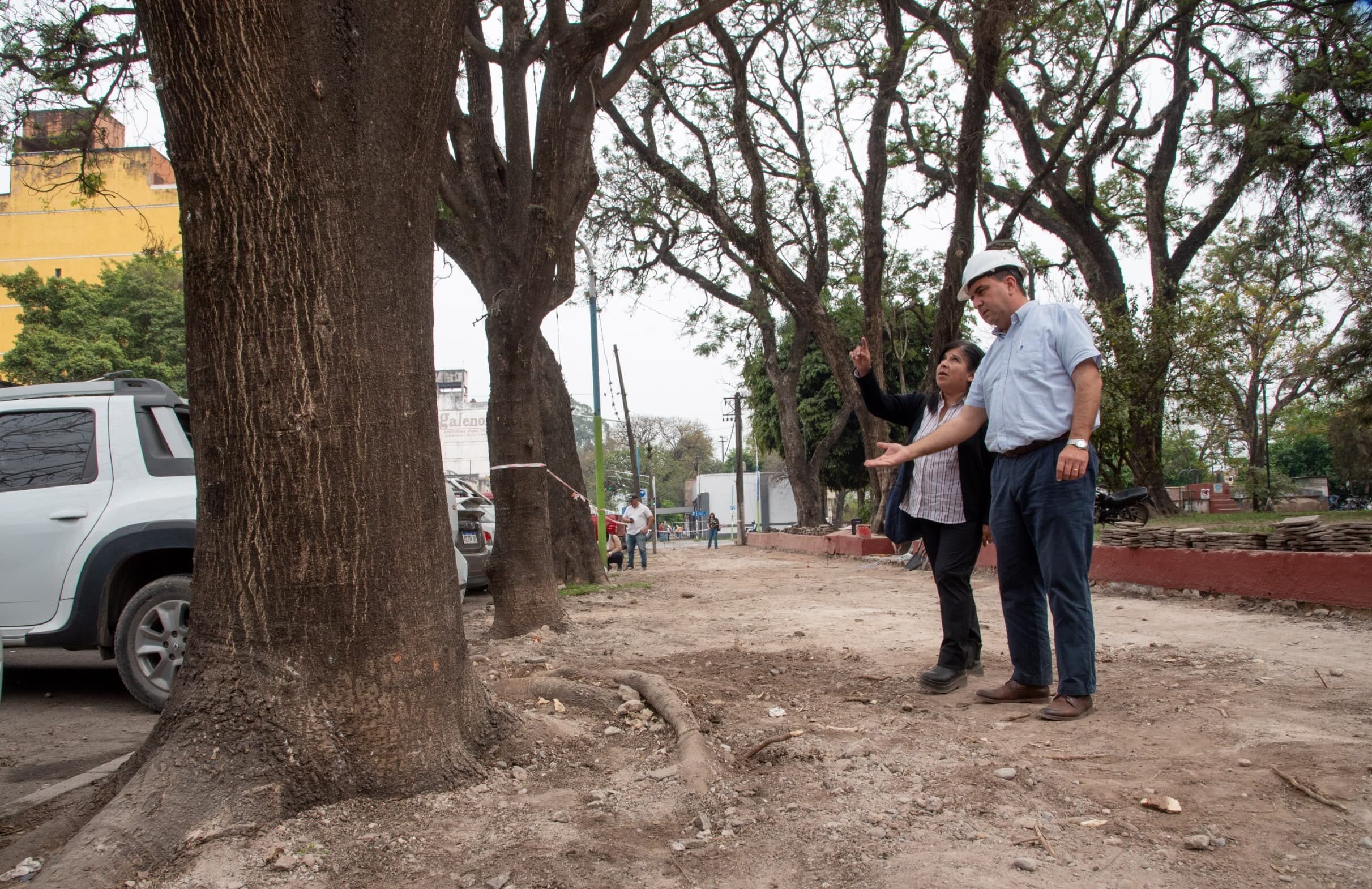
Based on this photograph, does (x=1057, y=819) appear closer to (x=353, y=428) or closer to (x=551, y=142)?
(x=353, y=428)

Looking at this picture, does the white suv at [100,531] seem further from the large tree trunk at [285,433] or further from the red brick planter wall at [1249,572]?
the red brick planter wall at [1249,572]

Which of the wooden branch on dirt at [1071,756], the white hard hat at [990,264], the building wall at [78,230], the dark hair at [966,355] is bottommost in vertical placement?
the wooden branch on dirt at [1071,756]

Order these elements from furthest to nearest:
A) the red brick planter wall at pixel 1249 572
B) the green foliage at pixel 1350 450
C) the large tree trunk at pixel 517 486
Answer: the green foliage at pixel 1350 450 < the large tree trunk at pixel 517 486 < the red brick planter wall at pixel 1249 572

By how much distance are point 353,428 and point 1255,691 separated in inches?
152

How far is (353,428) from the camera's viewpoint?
2906 mm

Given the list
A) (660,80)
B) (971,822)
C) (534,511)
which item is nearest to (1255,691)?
(971,822)

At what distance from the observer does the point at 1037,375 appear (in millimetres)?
3926

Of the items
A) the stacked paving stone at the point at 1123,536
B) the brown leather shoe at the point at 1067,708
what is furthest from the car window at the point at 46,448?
the stacked paving stone at the point at 1123,536

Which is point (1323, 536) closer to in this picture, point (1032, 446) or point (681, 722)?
point (1032, 446)

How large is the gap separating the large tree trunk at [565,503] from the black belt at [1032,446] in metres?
7.67

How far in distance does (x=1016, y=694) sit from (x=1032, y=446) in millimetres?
1082

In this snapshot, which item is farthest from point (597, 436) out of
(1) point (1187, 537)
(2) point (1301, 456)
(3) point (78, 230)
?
(2) point (1301, 456)

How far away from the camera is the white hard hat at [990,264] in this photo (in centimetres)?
416

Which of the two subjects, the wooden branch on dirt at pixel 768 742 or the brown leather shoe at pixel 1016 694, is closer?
the wooden branch on dirt at pixel 768 742
